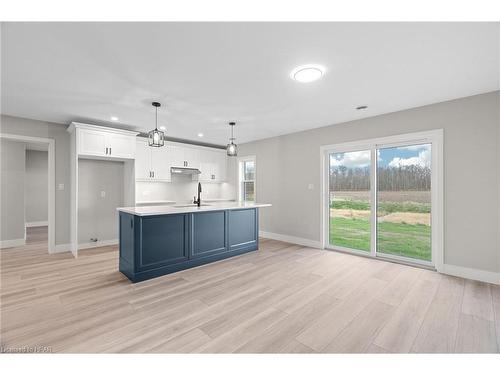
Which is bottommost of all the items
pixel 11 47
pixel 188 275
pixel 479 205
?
pixel 188 275

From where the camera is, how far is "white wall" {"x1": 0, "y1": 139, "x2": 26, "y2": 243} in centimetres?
479

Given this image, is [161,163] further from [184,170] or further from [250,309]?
[250,309]

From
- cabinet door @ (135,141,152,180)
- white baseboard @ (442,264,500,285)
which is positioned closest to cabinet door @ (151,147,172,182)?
cabinet door @ (135,141,152,180)

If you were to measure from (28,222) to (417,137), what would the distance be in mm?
10680

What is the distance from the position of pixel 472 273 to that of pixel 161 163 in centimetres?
602

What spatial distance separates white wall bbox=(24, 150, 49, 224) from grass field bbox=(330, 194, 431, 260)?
9.00 metres

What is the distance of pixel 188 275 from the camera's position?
3.26 meters

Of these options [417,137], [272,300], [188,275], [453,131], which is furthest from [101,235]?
[453,131]

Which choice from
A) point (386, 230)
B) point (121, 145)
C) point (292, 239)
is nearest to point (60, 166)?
point (121, 145)

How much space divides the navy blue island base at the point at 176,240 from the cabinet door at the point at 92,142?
158 centimetres

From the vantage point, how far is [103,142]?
436cm

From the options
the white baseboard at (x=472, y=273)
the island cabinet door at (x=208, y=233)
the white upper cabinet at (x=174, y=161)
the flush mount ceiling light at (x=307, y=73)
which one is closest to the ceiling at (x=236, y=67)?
the flush mount ceiling light at (x=307, y=73)

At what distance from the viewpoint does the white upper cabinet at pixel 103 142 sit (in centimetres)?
411
